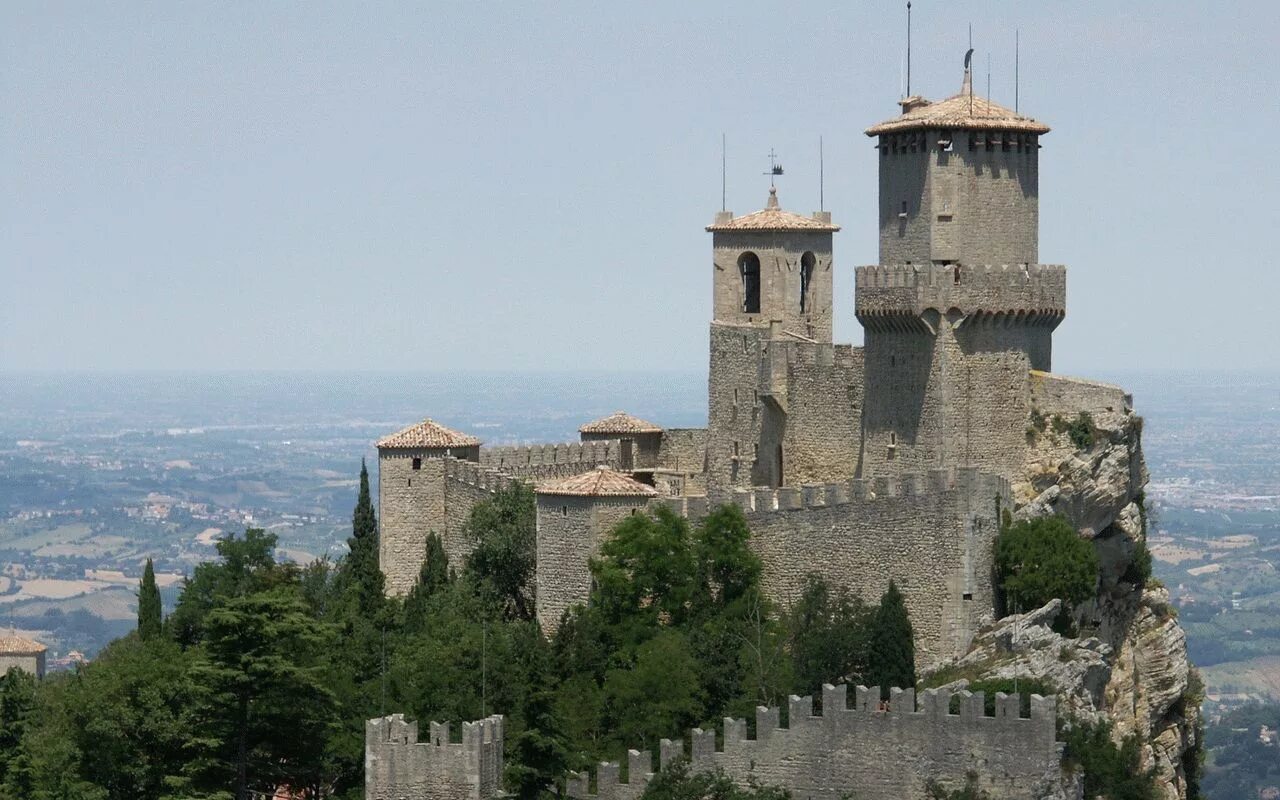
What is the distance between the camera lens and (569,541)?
69688 millimetres

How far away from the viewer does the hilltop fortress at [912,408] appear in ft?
211

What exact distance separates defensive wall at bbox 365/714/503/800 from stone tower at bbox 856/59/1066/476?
1638 centimetres

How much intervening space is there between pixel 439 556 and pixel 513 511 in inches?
122

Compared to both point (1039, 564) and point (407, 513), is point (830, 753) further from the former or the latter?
point (407, 513)

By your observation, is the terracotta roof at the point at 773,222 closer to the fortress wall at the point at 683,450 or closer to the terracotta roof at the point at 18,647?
the fortress wall at the point at 683,450

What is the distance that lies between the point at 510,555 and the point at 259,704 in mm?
12451

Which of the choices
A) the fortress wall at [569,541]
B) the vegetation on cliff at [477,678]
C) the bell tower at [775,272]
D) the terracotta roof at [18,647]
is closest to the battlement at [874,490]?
the vegetation on cliff at [477,678]

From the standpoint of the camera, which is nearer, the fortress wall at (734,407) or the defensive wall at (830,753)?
the defensive wall at (830,753)

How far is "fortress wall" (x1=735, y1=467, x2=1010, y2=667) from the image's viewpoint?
209ft

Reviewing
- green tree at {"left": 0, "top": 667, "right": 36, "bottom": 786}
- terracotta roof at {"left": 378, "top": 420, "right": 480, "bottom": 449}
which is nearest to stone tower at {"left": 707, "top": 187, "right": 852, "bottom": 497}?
terracotta roof at {"left": 378, "top": 420, "right": 480, "bottom": 449}

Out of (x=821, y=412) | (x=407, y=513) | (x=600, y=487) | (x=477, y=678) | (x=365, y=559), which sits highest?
(x=821, y=412)

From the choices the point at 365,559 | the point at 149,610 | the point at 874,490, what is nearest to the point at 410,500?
the point at 365,559

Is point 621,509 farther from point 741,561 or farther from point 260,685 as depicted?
point 260,685

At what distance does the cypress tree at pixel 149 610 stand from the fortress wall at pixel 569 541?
37.0ft
